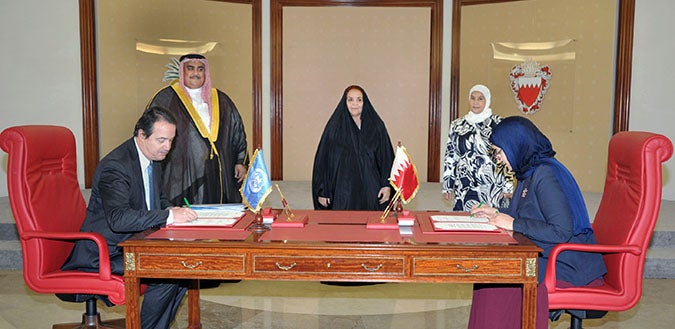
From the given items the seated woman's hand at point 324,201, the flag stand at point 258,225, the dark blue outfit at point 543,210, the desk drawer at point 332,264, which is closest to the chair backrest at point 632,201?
the dark blue outfit at point 543,210

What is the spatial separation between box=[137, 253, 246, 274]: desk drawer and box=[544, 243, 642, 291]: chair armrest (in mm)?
1225

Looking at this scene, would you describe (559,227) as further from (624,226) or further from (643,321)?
(643,321)

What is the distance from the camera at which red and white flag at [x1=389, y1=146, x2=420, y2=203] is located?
2.86 m

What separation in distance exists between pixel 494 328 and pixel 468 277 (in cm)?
67

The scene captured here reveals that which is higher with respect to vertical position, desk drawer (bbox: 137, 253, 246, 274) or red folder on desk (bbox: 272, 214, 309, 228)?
red folder on desk (bbox: 272, 214, 309, 228)

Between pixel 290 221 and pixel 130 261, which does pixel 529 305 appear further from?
pixel 130 261

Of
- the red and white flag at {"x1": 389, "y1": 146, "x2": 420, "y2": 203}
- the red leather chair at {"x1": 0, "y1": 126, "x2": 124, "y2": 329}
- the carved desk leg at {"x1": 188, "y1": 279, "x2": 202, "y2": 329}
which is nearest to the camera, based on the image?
the red leather chair at {"x1": 0, "y1": 126, "x2": 124, "y2": 329}

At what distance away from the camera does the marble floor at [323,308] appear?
371 centimetres

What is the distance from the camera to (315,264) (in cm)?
237

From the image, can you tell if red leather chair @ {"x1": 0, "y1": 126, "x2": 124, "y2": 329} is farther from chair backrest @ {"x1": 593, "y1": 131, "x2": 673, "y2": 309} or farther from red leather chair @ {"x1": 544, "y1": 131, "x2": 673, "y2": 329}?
chair backrest @ {"x1": 593, "y1": 131, "x2": 673, "y2": 309}

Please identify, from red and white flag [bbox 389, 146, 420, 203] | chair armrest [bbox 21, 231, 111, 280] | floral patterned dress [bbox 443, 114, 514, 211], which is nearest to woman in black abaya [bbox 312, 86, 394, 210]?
floral patterned dress [bbox 443, 114, 514, 211]

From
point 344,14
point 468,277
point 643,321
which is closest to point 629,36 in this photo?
point 344,14

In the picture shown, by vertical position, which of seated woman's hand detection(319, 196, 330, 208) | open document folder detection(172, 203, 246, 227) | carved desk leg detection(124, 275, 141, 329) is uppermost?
open document folder detection(172, 203, 246, 227)

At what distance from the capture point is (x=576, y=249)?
2.51 metres
